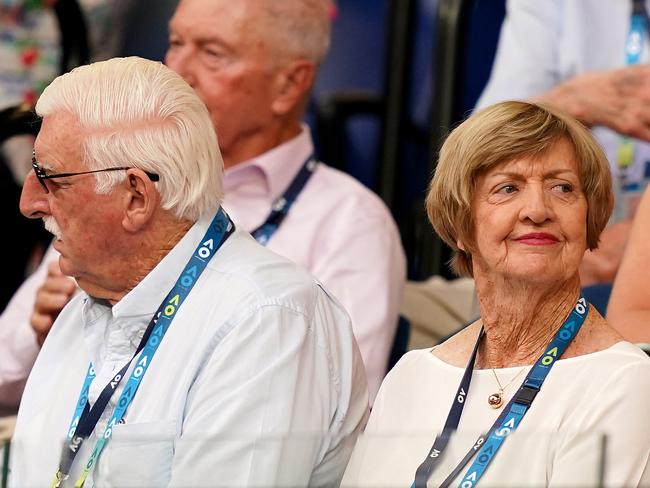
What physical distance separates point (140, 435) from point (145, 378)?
0.10m

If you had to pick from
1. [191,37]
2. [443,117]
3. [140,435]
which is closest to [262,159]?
[191,37]

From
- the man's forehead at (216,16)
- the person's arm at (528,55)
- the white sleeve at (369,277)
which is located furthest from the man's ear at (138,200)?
the person's arm at (528,55)

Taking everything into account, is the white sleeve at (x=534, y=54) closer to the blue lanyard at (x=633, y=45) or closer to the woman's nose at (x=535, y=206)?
the blue lanyard at (x=633, y=45)

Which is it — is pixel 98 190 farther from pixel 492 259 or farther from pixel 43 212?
pixel 492 259

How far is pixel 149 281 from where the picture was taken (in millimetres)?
2297

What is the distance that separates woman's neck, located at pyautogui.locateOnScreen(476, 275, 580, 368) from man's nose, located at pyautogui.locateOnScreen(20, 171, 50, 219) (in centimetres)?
81

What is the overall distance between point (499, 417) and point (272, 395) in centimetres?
37

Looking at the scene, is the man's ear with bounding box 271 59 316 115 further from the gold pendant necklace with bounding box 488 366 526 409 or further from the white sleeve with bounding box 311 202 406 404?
the gold pendant necklace with bounding box 488 366 526 409

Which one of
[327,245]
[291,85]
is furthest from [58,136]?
[291,85]

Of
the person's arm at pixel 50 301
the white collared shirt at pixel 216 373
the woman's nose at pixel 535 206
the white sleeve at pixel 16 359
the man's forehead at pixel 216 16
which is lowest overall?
the white sleeve at pixel 16 359

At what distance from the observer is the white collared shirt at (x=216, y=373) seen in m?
1.99

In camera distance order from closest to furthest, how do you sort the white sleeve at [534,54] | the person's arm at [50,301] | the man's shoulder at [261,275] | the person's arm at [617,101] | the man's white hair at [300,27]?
the man's shoulder at [261,275] < the person's arm at [50,301] < the person's arm at [617,101] < the man's white hair at [300,27] < the white sleeve at [534,54]

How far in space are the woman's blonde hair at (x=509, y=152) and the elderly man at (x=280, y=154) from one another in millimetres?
1013

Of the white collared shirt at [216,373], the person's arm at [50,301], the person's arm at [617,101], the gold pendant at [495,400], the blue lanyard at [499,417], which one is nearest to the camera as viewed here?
the blue lanyard at [499,417]
